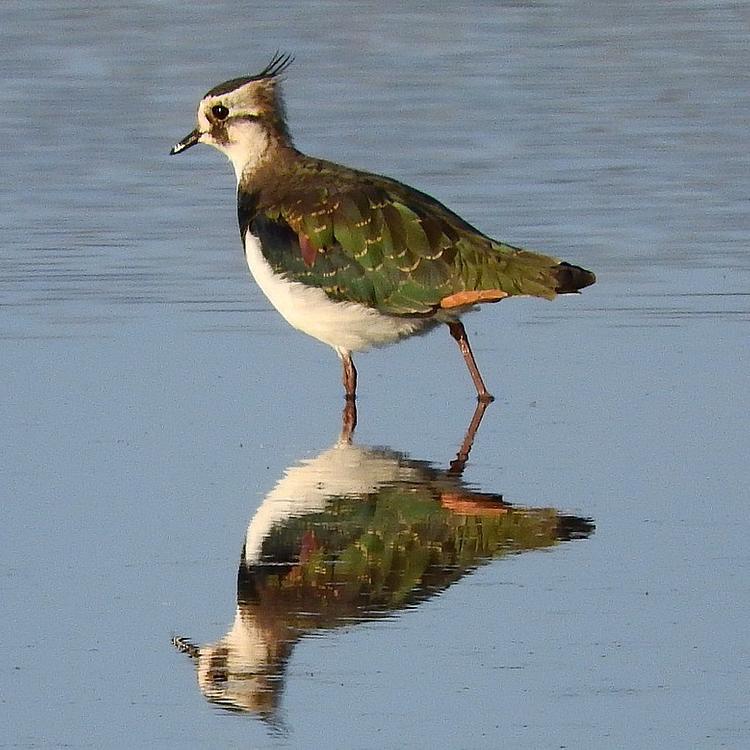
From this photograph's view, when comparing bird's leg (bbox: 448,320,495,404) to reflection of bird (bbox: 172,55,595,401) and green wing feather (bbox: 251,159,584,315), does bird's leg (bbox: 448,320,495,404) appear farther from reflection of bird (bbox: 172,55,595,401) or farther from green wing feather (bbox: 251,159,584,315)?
green wing feather (bbox: 251,159,584,315)

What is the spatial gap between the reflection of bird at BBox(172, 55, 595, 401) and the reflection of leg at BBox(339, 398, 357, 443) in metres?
0.15

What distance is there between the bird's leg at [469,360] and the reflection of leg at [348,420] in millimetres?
574

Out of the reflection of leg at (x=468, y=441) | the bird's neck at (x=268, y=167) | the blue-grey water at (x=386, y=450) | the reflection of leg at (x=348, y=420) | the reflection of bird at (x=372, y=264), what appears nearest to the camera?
the blue-grey water at (x=386, y=450)

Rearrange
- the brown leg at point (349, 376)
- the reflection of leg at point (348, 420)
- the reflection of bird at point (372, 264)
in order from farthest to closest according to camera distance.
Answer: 1. the brown leg at point (349, 376)
2. the reflection of bird at point (372, 264)
3. the reflection of leg at point (348, 420)

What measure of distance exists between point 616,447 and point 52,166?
7588 millimetres

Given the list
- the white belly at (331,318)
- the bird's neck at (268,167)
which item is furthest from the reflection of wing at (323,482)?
the bird's neck at (268,167)

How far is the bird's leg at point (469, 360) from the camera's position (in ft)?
34.2

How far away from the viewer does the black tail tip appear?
10.2 m

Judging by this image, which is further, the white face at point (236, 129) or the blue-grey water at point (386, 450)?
the white face at point (236, 129)

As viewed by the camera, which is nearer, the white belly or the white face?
the white belly

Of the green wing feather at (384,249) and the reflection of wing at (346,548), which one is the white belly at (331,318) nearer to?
the green wing feather at (384,249)

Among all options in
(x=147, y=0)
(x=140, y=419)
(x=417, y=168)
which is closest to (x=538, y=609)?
(x=140, y=419)

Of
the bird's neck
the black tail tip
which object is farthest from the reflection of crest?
the bird's neck

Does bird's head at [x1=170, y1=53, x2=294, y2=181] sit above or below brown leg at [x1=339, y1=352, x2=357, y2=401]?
above
